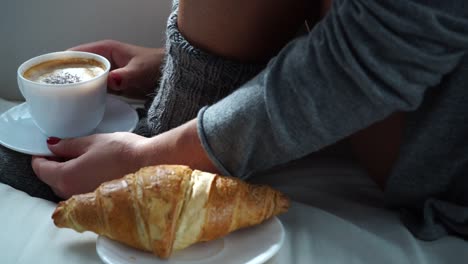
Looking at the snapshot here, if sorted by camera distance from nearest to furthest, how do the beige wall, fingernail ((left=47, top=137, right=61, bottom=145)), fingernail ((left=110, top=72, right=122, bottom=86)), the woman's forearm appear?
the woman's forearm
fingernail ((left=47, top=137, right=61, bottom=145))
fingernail ((left=110, top=72, right=122, bottom=86))
the beige wall

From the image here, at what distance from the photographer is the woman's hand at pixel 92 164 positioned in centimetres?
65

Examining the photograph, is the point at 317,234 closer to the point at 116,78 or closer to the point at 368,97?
the point at 368,97

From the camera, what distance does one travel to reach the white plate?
534mm

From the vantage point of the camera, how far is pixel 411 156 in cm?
60

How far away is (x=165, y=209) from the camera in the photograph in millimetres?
531

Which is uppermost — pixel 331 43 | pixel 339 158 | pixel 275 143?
pixel 331 43

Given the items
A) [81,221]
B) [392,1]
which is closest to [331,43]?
[392,1]

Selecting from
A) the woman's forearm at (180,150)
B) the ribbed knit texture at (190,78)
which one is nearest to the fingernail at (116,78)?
the ribbed knit texture at (190,78)

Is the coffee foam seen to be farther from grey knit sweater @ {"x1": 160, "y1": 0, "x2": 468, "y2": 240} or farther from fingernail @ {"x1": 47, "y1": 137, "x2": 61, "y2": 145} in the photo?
grey knit sweater @ {"x1": 160, "y1": 0, "x2": 468, "y2": 240}

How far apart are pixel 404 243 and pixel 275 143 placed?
0.17 meters

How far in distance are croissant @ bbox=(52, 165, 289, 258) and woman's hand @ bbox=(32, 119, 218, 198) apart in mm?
47

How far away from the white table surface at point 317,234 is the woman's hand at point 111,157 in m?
0.04

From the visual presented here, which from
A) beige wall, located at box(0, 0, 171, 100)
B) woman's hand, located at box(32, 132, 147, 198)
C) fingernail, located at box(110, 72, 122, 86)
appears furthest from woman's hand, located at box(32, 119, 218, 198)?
beige wall, located at box(0, 0, 171, 100)

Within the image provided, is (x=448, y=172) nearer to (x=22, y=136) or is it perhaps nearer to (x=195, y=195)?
(x=195, y=195)
